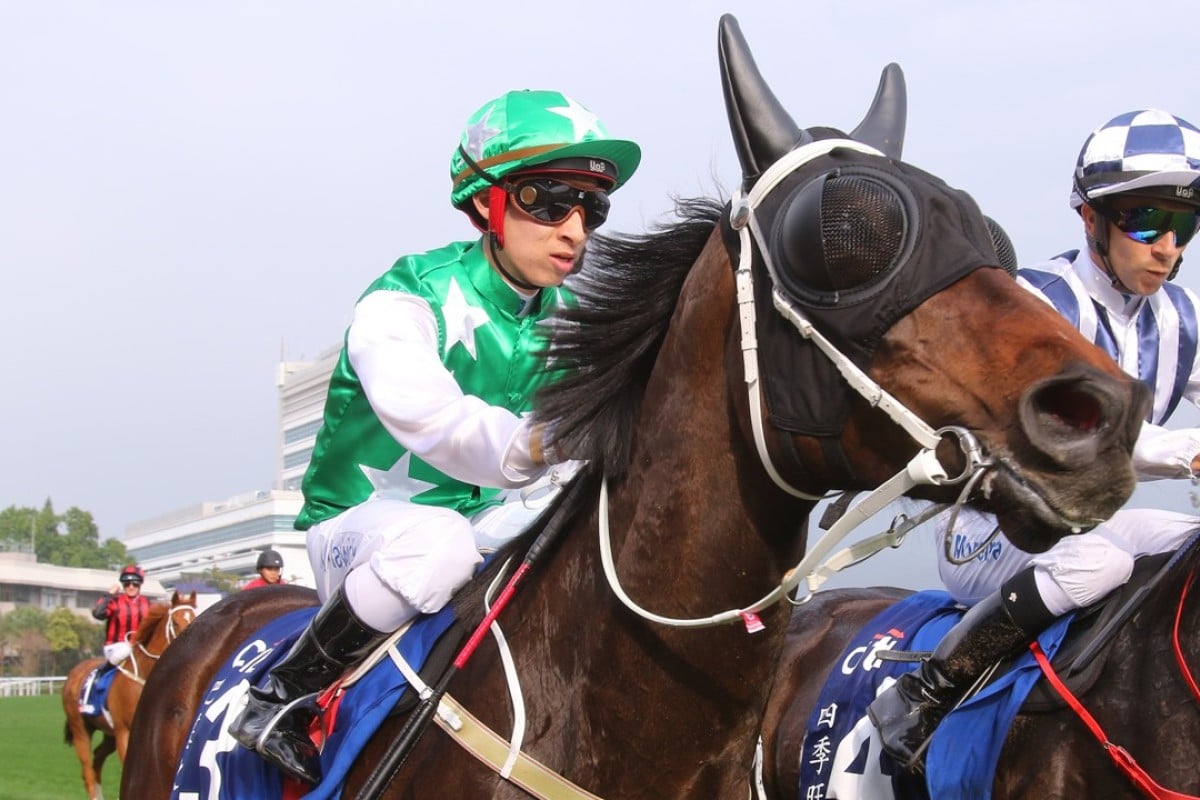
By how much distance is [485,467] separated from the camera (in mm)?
3199

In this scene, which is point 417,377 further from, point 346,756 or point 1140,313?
point 1140,313

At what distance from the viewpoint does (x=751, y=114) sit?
292 centimetres

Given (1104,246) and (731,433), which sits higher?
(1104,246)

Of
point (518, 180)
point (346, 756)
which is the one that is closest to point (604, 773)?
point (346, 756)

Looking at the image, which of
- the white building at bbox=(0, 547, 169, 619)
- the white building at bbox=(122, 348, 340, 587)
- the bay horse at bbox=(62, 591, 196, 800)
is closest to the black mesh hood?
the bay horse at bbox=(62, 591, 196, 800)

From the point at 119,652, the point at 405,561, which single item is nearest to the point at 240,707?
the point at 405,561

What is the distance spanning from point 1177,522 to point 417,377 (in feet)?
8.79

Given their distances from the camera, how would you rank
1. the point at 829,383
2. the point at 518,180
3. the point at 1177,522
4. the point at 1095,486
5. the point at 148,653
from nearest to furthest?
the point at 1095,486
the point at 829,383
the point at 518,180
the point at 1177,522
the point at 148,653

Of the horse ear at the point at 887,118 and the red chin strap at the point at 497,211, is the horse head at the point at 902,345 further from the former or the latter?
the red chin strap at the point at 497,211

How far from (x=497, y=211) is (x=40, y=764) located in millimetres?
18003

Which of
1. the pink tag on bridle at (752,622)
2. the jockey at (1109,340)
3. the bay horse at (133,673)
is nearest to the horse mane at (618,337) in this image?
the pink tag on bridle at (752,622)

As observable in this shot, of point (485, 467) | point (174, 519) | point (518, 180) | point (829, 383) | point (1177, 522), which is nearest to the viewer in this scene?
point (829, 383)

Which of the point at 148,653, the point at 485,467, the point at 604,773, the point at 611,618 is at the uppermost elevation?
the point at 485,467

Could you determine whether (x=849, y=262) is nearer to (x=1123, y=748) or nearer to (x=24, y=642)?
(x=1123, y=748)
